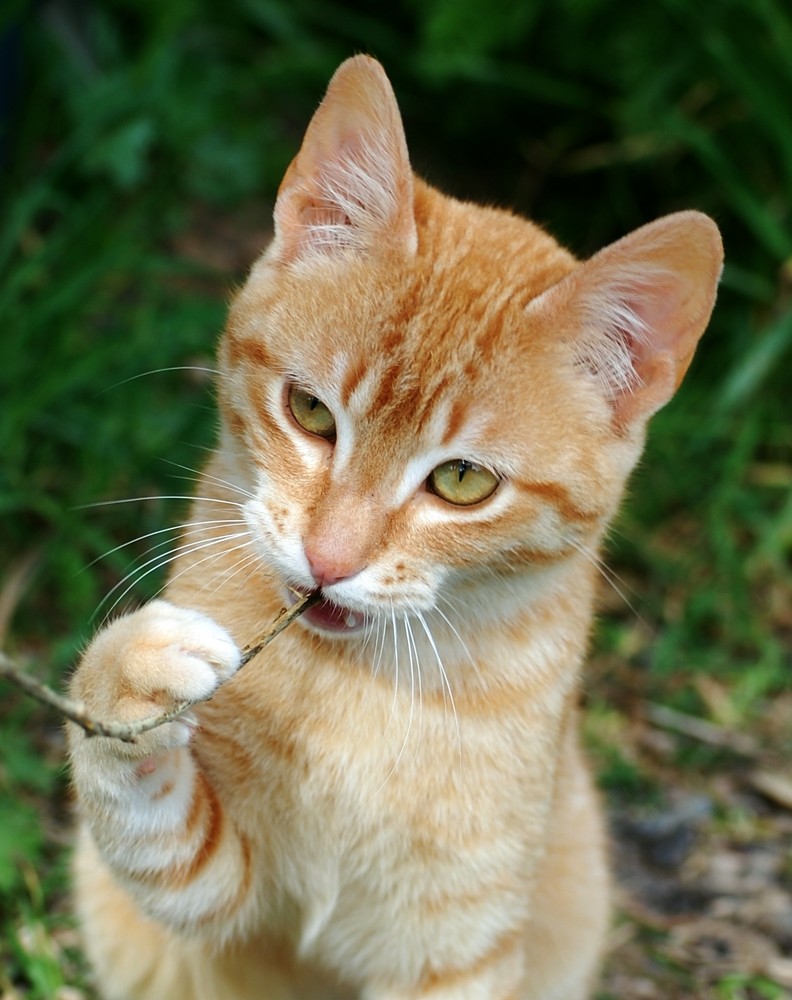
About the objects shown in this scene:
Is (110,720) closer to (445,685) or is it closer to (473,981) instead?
(445,685)

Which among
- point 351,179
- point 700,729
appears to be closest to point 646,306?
point 351,179

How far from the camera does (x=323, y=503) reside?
1.95 meters

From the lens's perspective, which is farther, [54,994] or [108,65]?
[108,65]

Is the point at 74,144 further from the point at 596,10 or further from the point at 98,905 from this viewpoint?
the point at 98,905

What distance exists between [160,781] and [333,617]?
36 cm

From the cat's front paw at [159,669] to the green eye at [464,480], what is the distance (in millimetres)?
385

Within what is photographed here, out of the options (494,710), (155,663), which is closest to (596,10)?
(494,710)

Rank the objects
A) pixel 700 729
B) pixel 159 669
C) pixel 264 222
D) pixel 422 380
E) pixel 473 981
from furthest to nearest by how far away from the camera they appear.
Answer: pixel 264 222
pixel 700 729
pixel 473 981
pixel 422 380
pixel 159 669

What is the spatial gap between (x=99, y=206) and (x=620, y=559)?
74.2 inches

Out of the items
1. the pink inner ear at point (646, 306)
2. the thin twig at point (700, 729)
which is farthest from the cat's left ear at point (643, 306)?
the thin twig at point (700, 729)

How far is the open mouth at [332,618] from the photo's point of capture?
203 cm

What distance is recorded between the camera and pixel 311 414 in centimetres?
205

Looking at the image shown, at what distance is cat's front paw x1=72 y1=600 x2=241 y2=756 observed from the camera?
184 cm

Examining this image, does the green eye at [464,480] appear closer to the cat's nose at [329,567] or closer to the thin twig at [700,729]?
the cat's nose at [329,567]
